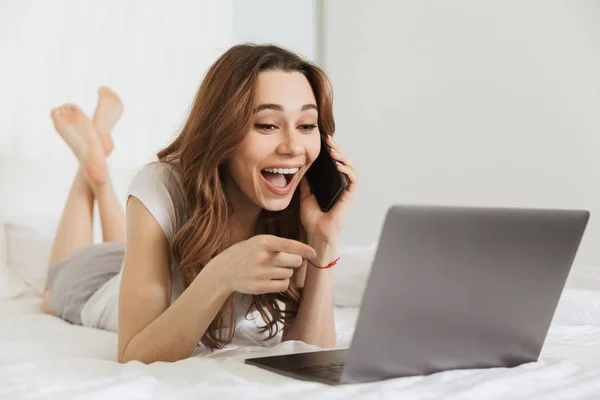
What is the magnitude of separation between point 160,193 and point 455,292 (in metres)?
0.63

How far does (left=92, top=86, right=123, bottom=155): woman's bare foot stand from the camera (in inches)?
112

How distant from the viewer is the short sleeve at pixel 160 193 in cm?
132

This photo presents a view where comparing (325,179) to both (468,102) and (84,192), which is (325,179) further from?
(468,102)

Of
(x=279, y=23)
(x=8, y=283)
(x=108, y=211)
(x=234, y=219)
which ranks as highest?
(x=279, y=23)

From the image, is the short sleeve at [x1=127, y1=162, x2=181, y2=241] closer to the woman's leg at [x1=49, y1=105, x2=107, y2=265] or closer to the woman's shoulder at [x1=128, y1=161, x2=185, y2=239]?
the woman's shoulder at [x1=128, y1=161, x2=185, y2=239]

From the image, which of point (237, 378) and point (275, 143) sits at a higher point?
point (275, 143)

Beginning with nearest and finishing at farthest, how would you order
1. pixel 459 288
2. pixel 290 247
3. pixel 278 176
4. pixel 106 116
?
pixel 459 288, pixel 290 247, pixel 278 176, pixel 106 116

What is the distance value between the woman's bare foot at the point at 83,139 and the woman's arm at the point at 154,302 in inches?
52.1

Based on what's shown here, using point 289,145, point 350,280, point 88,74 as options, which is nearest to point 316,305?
point 289,145

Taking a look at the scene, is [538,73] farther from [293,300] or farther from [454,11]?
[293,300]

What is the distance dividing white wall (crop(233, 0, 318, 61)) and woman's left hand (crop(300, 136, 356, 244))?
2.33m

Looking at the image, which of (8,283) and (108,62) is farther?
(108,62)

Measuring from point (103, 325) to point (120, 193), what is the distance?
1.28m

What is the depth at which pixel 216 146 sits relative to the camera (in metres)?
1.34
